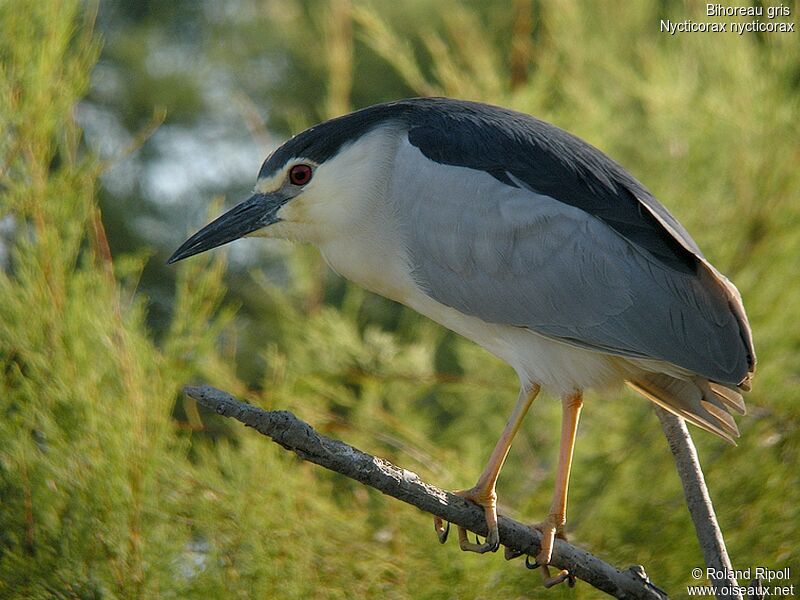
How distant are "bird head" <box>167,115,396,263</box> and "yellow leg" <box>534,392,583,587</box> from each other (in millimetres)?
586

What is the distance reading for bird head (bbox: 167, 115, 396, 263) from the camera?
91.3 inches

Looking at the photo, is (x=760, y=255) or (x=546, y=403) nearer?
(x=760, y=255)

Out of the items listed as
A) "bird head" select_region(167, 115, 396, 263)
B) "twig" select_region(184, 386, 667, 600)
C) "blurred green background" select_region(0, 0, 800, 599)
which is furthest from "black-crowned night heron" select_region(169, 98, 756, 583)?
"blurred green background" select_region(0, 0, 800, 599)

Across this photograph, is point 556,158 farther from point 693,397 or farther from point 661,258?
Result: point 693,397

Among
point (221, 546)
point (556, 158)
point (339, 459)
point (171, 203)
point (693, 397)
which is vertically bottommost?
point (221, 546)

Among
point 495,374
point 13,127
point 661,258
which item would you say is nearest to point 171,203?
point 495,374

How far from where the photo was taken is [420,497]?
70.1 inches

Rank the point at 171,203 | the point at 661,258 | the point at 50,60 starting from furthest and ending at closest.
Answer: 1. the point at 171,203
2. the point at 50,60
3. the point at 661,258

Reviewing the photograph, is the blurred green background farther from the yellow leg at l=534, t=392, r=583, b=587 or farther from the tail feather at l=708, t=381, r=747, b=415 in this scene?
the tail feather at l=708, t=381, r=747, b=415

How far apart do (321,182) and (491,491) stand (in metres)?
0.74

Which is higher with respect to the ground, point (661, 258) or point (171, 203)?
point (171, 203)

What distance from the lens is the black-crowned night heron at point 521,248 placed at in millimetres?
2154

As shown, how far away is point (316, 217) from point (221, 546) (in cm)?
71

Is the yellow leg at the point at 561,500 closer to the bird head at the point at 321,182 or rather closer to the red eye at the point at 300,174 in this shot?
the bird head at the point at 321,182
